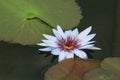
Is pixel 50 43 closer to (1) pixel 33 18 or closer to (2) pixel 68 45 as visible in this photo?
(2) pixel 68 45

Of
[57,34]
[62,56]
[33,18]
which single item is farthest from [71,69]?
[33,18]

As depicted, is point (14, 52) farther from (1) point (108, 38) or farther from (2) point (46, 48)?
(1) point (108, 38)

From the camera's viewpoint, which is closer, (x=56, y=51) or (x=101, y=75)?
(x=101, y=75)

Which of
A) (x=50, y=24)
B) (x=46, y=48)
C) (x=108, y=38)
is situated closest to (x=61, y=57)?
(x=46, y=48)

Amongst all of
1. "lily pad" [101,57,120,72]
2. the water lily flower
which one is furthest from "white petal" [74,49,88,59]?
"lily pad" [101,57,120,72]

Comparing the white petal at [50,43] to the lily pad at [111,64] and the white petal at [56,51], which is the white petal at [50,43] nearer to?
the white petal at [56,51]

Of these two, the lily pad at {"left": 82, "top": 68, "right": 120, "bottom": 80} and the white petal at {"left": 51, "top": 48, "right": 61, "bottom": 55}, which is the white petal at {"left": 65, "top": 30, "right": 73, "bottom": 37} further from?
the lily pad at {"left": 82, "top": 68, "right": 120, "bottom": 80}
